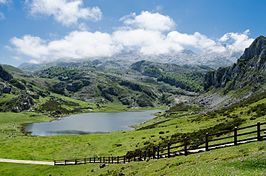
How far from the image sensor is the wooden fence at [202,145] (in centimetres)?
4153

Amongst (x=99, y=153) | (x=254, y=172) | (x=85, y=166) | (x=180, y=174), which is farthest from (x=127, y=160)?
(x=254, y=172)

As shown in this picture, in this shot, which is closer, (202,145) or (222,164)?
(222,164)

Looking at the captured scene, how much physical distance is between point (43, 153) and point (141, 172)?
68744 mm

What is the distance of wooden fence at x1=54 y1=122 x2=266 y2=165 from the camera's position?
41.5m

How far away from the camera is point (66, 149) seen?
111188mm

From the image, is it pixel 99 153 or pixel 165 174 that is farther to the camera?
pixel 99 153

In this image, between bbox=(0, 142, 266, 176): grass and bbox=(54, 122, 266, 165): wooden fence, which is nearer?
bbox=(0, 142, 266, 176): grass

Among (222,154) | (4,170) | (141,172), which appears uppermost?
(222,154)

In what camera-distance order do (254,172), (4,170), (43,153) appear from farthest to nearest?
1. (43,153)
2. (4,170)
3. (254,172)

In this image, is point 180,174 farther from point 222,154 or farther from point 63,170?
point 63,170

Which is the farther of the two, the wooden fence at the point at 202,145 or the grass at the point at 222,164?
the wooden fence at the point at 202,145

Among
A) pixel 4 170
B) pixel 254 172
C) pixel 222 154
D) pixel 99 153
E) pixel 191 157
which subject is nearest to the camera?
pixel 254 172

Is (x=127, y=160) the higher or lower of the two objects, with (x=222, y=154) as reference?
lower

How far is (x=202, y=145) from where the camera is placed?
61.4m
